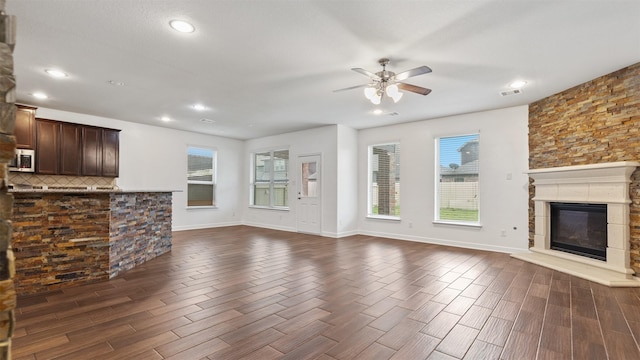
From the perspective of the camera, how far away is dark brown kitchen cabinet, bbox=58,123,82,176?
5695mm

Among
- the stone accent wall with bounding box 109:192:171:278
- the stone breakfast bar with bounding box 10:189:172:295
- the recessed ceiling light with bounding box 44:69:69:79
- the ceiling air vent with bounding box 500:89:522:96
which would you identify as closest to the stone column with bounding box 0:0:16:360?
the stone breakfast bar with bounding box 10:189:172:295

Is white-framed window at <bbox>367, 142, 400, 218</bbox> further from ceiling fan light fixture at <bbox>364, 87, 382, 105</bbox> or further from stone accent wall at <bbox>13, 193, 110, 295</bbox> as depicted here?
stone accent wall at <bbox>13, 193, 110, 295</bbox>

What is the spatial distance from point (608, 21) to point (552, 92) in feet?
7.35

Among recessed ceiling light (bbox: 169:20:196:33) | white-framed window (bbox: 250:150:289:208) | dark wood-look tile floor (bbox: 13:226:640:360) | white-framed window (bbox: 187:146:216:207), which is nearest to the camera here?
dark wood-look tile floor (bbox: 13:226:640:360)

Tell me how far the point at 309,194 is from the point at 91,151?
468 centimetres

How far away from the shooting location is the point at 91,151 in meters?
6.07

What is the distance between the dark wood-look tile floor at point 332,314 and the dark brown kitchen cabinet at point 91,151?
2.99 m

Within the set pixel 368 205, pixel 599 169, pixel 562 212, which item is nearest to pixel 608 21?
pixel 599 169

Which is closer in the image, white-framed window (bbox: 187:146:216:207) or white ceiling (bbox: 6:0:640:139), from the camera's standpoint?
white ceiling (bbox: 6:0:640:139)

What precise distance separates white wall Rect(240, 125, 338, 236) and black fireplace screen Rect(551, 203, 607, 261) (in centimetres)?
406

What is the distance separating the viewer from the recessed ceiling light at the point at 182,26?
2770 mm

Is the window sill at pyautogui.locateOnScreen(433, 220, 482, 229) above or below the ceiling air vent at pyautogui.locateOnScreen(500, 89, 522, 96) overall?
below

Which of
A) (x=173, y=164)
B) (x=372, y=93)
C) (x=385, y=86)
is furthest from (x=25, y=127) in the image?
(x=385, y=86)

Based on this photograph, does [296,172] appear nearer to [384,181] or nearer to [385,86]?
[384,181]
